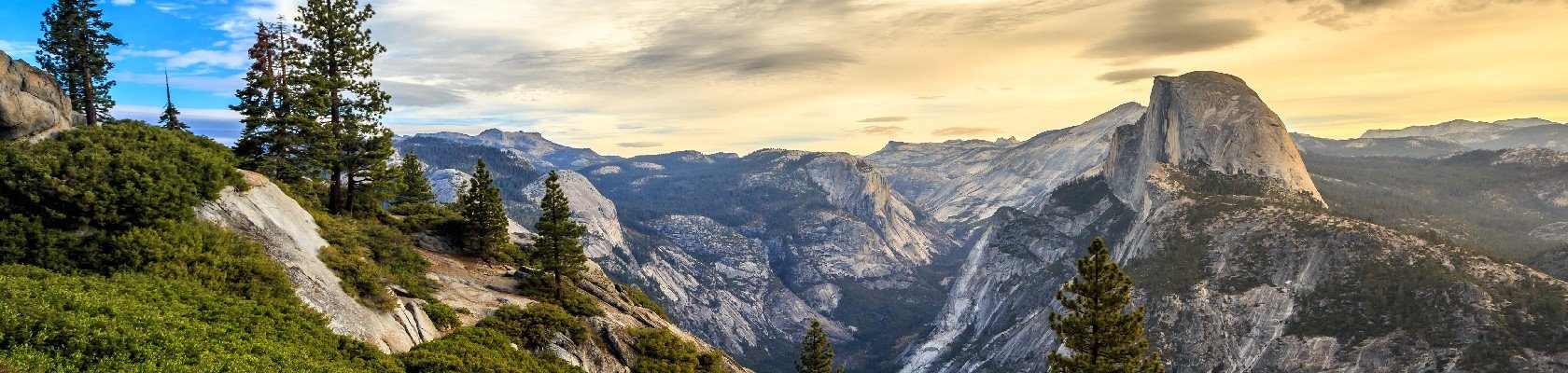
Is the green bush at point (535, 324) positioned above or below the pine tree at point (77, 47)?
below

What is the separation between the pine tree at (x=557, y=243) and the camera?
4153cm

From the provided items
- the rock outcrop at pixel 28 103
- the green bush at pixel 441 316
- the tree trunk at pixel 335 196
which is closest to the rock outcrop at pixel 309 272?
the green bush at pixel 441 316

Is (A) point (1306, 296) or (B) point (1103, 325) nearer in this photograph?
(B) point (1103, 325)

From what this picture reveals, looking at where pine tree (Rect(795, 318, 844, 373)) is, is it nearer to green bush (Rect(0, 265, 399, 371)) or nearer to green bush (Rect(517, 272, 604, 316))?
green bush (Rect(517, 272, 604, 316))

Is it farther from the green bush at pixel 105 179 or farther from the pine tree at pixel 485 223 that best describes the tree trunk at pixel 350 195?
the green bush at pixel 105 179

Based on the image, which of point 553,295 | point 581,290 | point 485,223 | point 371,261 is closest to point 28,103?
point 371,261

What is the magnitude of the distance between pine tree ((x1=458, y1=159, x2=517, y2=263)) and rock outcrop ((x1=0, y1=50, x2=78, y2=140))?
63.4 ft

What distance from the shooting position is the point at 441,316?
30156mm

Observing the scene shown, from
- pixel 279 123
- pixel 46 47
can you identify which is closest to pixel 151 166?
pixel 279 123

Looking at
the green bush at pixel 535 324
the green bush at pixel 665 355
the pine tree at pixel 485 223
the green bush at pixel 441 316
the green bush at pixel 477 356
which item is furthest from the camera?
the pine tree at pixel 485 223

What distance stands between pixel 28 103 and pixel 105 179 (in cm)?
1014

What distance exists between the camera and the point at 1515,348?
89625 mm

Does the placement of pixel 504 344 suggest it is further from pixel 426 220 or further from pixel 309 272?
pixel 426 220

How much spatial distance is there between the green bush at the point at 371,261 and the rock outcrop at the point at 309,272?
1.87 feet
